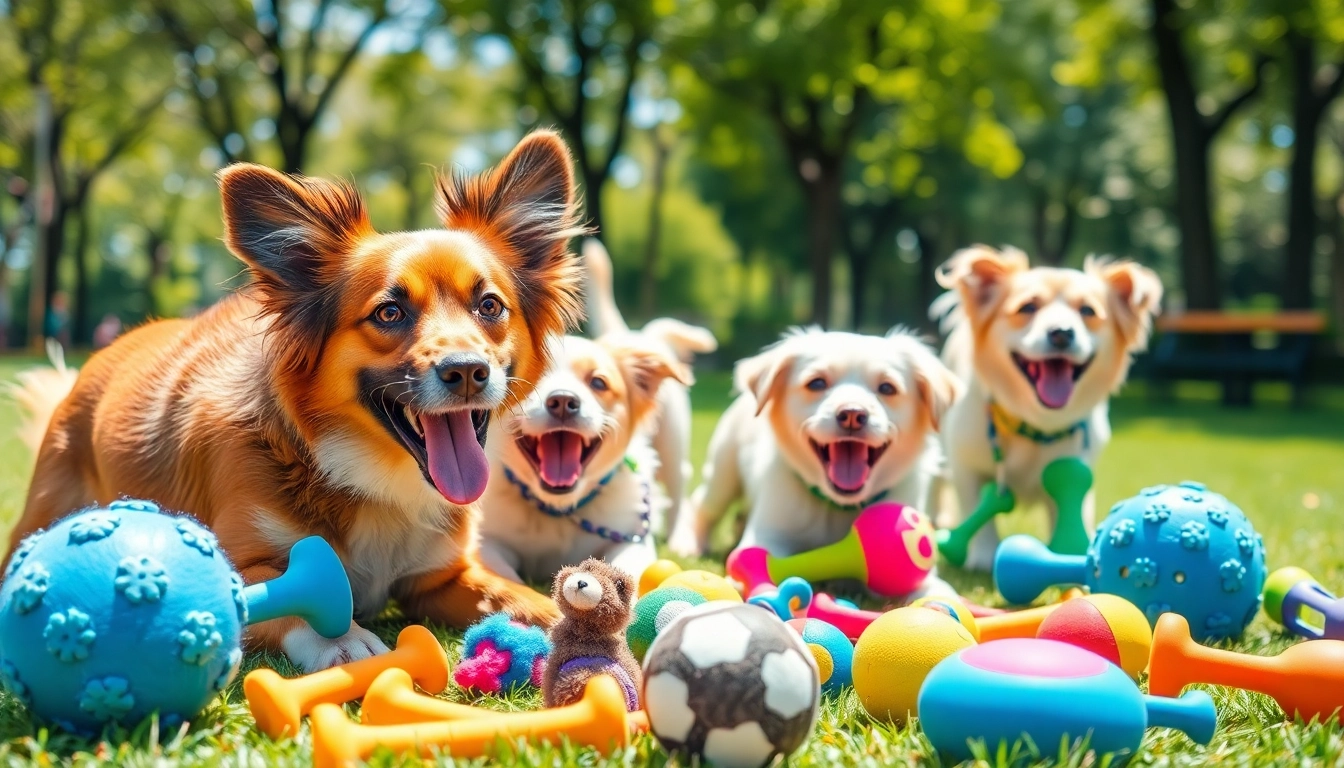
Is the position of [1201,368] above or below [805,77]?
below

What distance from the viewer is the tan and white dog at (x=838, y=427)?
4938mm

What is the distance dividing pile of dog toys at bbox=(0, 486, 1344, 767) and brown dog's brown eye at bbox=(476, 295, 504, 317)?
3.26 ft

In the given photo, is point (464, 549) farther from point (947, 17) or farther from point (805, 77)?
point (947, 17)

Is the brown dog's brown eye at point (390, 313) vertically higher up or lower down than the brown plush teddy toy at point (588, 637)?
higher up

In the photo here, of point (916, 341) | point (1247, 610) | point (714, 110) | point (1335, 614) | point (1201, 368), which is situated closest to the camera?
point (1335, 614)

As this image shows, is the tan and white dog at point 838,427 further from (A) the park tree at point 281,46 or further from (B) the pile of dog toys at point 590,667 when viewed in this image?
(A) the park tree at point 281,46

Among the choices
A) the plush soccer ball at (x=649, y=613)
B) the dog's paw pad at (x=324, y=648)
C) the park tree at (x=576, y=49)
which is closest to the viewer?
the dog's paw pad at (x=324, y=648)

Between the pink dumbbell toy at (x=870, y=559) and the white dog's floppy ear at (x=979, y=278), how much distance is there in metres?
1.99

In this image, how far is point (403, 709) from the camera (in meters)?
2.68

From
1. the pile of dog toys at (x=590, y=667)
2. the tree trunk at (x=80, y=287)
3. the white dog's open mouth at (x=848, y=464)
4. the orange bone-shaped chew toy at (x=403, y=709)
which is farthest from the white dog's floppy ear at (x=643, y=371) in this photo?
the tree trunk at (x=80, y=287)

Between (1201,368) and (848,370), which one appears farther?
(1201,368)

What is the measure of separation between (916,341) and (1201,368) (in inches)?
649

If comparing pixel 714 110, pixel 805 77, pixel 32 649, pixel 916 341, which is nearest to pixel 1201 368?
pixel 805 77

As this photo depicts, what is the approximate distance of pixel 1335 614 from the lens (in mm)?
3695
